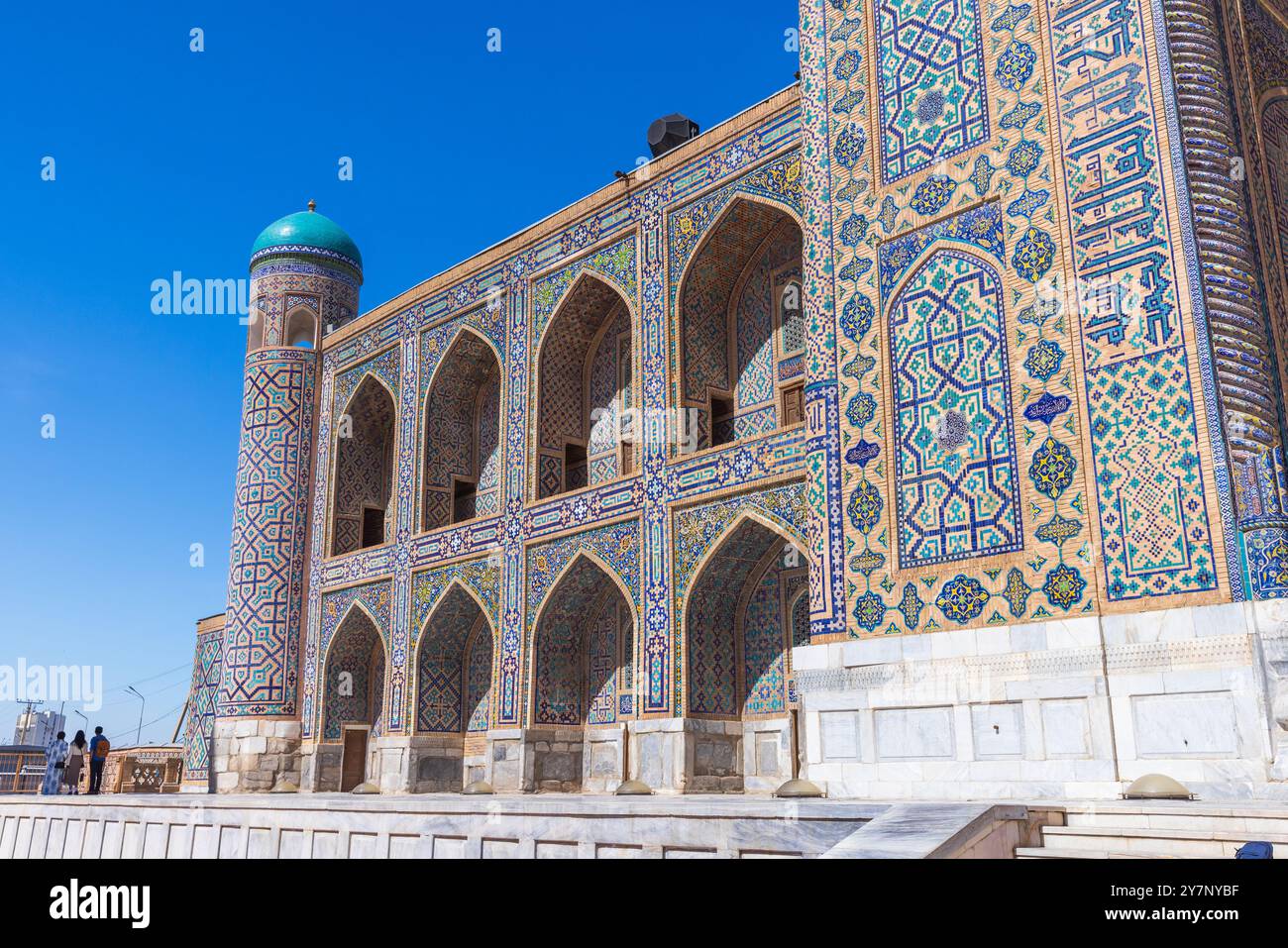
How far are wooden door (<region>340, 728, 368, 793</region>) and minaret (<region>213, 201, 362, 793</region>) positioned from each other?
58 centimetres

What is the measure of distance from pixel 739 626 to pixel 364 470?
22.8 ft

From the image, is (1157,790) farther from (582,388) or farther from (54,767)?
(54,767)

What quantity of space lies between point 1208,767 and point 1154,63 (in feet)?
13.5

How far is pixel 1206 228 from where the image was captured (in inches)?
269

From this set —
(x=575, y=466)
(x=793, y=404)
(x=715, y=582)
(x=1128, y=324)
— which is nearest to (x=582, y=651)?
(x=575, y=466)

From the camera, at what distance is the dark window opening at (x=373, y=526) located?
1588cm

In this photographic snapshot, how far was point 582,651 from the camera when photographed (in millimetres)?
12539

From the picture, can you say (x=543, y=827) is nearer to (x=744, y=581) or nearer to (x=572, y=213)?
(x=744, y=581)

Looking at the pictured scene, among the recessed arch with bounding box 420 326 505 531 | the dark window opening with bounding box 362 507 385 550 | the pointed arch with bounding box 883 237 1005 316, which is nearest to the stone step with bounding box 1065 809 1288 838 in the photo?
the pointed arch with bounding box 883 237 1005 316

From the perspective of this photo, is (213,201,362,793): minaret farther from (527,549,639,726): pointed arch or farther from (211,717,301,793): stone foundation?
(527,549,639,726): pointed arch

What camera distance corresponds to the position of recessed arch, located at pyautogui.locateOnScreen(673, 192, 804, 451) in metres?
11.2
